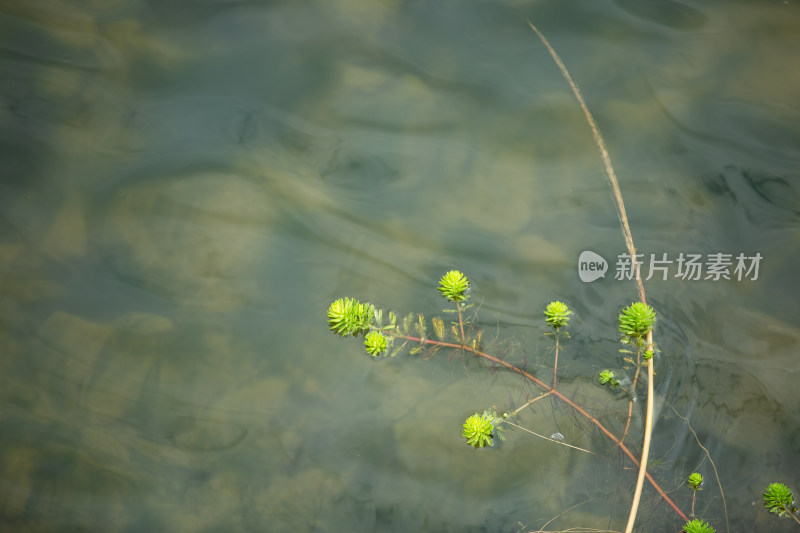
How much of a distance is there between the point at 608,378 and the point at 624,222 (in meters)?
0.42

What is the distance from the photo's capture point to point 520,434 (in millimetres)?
1493

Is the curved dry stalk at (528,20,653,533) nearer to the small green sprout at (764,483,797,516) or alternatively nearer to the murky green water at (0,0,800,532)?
the murky green water at (0,0,800,532)

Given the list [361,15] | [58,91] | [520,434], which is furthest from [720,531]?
[58,91]

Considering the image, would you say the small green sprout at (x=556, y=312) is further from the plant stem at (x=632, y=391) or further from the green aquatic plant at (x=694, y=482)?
the green aquatic plant at (x=694, y=482)

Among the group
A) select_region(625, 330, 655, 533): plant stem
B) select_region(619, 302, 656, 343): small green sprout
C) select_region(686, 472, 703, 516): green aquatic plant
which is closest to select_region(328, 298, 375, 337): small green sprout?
select_region(619, 302, 656, 343): small green sprout

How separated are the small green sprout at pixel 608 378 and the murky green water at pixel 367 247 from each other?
1.5 inches

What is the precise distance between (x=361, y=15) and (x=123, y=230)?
2.93ft

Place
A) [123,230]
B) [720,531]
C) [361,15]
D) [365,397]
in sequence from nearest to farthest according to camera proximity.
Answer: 1. [720,531]
2. [365,397]
3. [123,230]
4. [361,15]

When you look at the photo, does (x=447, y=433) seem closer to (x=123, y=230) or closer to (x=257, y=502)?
(x=257, y=502)

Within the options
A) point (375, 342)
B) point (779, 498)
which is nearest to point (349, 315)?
point (375, 342)

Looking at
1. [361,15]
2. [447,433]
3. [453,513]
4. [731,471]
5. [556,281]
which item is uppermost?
[361,15]

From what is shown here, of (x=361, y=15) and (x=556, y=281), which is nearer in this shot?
(x=556, y=281)

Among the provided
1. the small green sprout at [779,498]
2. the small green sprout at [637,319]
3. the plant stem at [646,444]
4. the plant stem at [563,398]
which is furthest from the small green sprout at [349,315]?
the small green sprout at [779,498]

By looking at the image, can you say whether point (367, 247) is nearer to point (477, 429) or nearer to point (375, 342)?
point (375, 342)
